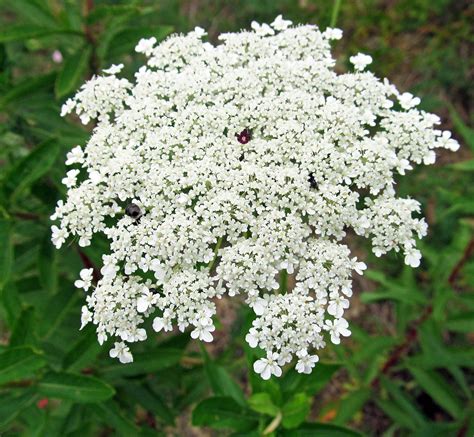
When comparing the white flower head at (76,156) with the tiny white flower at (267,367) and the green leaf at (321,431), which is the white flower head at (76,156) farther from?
the green leaf at (321,431)

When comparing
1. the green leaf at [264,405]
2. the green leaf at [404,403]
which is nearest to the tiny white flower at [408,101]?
the green leaf at [264,405]

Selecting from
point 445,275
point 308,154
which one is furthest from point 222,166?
point 445,275

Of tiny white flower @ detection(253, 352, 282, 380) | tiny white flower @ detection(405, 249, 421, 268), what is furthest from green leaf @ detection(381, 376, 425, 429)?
tiny white flower @ detection(253, 352, 282, 380)

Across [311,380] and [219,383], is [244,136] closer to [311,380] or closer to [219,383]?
[311,380]

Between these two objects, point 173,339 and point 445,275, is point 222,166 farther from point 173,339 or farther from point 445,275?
point 445,275

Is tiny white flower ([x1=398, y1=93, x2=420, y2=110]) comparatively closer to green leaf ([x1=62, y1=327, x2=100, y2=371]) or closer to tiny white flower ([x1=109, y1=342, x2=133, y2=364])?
tiny white flower ([x1=109, y1=342, x2=133, y2=364])

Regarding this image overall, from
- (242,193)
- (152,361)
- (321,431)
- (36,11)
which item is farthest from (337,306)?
(36,11)
